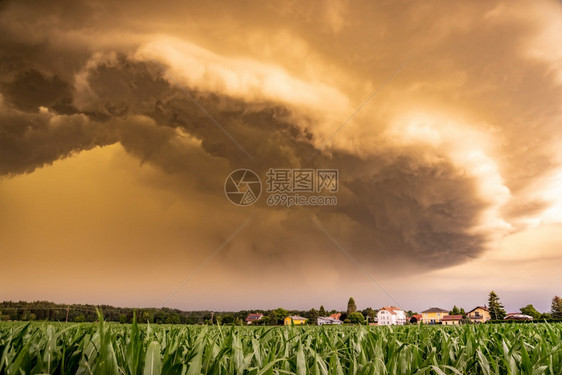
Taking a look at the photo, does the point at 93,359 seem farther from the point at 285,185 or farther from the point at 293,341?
the point at 285,185

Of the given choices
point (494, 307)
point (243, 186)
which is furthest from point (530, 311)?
point (243, 186)

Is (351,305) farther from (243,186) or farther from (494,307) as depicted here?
(243,186)

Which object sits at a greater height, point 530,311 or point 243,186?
point 243,186

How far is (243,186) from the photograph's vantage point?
20891 mm

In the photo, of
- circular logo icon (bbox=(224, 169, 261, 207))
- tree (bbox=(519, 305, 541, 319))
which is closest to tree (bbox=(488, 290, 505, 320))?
tree (bbox=(519, 305, 541, 319))

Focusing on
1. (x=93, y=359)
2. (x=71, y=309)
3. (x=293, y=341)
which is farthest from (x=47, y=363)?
(x=71, y=309)

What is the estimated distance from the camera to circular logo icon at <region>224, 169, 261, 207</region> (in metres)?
19.8

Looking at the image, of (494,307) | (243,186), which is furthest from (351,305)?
Answer: (243,186)

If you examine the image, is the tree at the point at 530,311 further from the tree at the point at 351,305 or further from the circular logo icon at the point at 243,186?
the circular logo icon at the point at 243,186

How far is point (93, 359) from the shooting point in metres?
1.41

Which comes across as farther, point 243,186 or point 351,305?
point 351,305

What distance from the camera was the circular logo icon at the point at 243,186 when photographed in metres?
19.8

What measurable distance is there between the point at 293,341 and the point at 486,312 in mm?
90465

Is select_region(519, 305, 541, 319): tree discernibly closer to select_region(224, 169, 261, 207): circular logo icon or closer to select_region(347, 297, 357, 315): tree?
select_region(347, 297, 357, 315): tree
